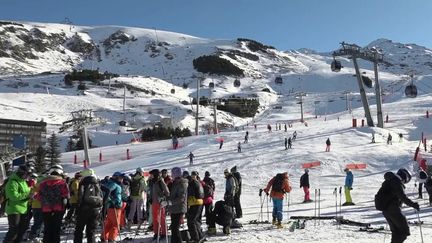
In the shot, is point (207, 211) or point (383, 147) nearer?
point (207, 211)

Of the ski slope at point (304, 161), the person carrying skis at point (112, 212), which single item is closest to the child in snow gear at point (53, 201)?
the person carrying skis at point (112, 212)

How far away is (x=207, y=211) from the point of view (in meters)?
11.8

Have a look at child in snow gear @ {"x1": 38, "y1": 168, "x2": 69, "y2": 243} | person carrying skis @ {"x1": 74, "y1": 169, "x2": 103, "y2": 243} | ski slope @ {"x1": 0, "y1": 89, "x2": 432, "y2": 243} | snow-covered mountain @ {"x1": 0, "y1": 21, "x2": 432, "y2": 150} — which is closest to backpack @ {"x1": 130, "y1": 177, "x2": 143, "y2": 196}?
ski slope @ {"x1": 0, "y1": 89, "x2": 432, "y2": 243}

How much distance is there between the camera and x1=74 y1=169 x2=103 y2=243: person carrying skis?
880 cm

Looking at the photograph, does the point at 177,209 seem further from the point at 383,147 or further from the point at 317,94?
the point at 317,94

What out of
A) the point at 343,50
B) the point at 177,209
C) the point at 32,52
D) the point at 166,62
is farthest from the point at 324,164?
the point at 32,52

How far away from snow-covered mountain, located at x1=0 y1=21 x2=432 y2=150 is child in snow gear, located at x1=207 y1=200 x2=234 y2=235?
194ft

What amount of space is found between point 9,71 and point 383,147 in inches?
4706

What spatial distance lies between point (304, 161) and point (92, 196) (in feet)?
88.8

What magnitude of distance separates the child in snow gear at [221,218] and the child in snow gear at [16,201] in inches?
160

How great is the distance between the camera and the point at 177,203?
940 centimetres

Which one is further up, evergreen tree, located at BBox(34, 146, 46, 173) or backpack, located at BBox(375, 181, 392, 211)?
backpack, located at BBox(375, 181, 392, 211)

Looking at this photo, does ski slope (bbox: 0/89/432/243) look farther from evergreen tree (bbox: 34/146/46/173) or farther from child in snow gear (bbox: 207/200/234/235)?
evergreen tree (bbox: 34/146/46/173)

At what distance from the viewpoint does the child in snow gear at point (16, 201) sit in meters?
9.26
